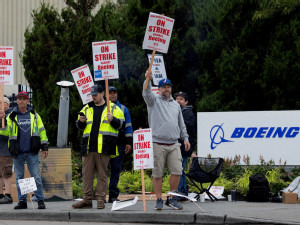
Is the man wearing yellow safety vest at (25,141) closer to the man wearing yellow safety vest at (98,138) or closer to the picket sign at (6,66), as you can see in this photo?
the man wearing yellow safety vest at (98,138)

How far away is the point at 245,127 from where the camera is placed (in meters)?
16.0

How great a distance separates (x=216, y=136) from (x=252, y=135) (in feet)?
2.73

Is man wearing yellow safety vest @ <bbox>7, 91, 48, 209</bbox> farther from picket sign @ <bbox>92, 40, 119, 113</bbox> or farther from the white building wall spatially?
the white building wall

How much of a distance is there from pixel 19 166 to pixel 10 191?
5.85ft

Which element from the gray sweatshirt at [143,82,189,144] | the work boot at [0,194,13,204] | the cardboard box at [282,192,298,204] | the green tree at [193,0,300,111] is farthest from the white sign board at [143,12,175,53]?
the green tree at [193,0,300,111]

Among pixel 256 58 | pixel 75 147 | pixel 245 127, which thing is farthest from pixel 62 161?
pixel 256 58

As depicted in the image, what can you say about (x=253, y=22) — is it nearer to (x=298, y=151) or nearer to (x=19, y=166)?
(x=298, y=151)

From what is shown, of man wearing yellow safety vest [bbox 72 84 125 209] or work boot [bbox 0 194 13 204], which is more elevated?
man wearing yellow safety vest [bbox 72 84 125 209]

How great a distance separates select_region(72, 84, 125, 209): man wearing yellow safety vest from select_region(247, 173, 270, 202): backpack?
3106 mm

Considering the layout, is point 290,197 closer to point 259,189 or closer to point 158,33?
point 259,189

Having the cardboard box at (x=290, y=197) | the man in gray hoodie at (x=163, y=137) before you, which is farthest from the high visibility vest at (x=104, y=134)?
the cardboard box at (x=290, y=197)

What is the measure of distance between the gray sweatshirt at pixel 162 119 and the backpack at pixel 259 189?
2639 millimetres

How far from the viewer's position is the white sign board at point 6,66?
40.6ft

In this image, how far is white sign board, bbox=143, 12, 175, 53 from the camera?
10914mm
